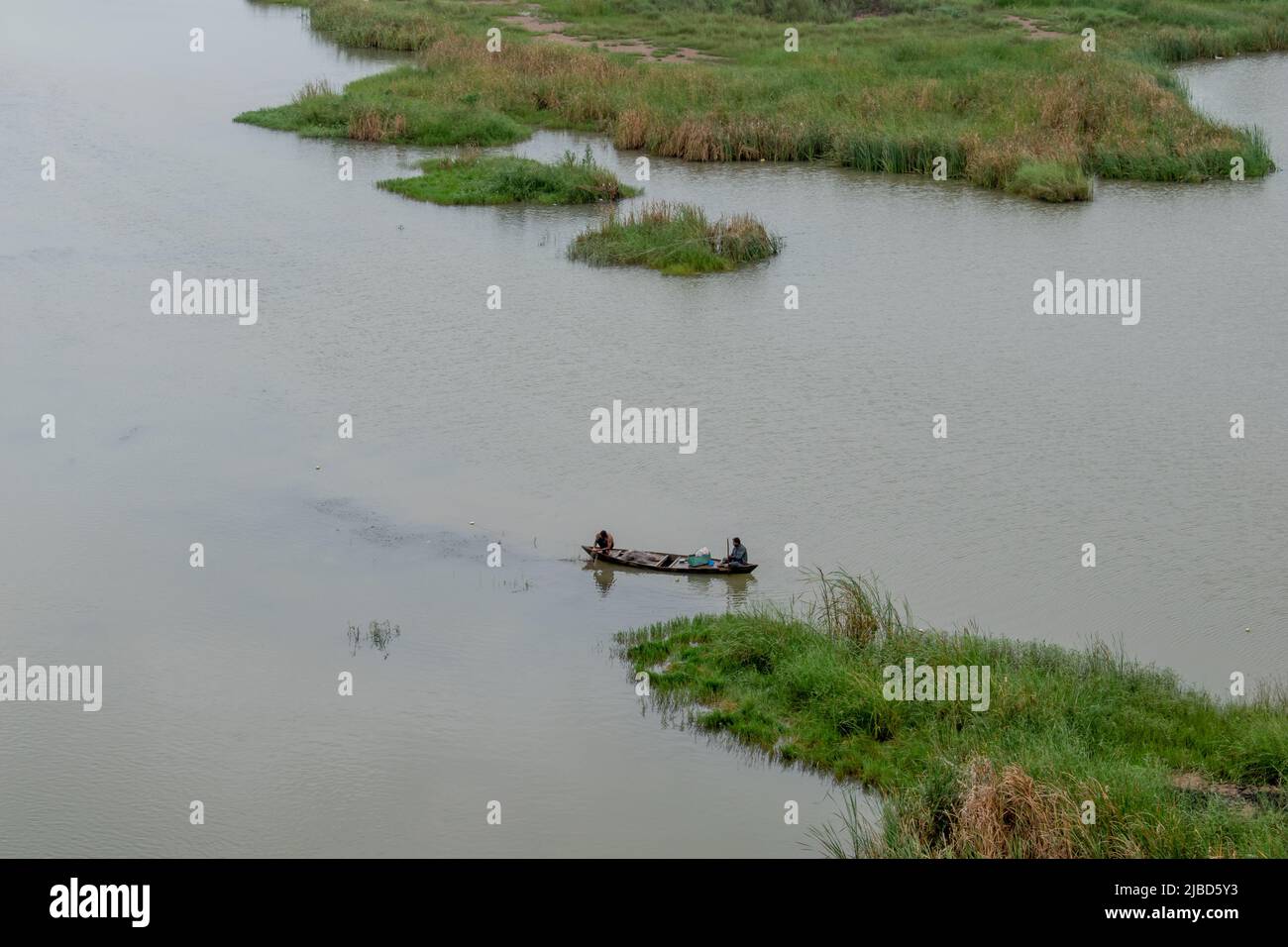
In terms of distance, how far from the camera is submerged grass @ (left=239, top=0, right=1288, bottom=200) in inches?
1684

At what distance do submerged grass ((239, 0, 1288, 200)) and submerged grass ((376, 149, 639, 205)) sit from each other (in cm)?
421

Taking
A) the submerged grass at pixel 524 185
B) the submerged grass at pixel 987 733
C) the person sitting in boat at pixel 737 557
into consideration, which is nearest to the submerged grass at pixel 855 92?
the submerged grass at pixel 524 185

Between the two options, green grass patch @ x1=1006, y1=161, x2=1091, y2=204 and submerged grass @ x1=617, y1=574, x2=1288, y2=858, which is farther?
green grass patch @ x1=1006, y1=161, x2=1091, y2=204

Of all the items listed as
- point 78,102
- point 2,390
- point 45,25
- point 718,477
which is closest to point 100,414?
point 2,390

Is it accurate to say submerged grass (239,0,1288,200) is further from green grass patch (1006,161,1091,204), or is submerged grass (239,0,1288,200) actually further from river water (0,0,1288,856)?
river water (0,0,1288,856)

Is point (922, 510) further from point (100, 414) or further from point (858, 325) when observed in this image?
point (100, 414)

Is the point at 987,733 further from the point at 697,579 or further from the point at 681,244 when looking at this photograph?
the point at 681,244

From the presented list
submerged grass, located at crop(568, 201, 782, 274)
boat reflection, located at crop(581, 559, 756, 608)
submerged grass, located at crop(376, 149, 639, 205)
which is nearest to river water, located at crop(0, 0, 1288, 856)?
boat reflection, located at crop(581, 559, 756, 608)

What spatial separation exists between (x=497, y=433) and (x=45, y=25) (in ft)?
173

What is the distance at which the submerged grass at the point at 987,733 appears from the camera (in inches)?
552

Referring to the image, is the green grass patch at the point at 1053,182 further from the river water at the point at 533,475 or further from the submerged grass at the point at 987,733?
the submerged grass at the point at 987,733

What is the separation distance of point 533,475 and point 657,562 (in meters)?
4.12
